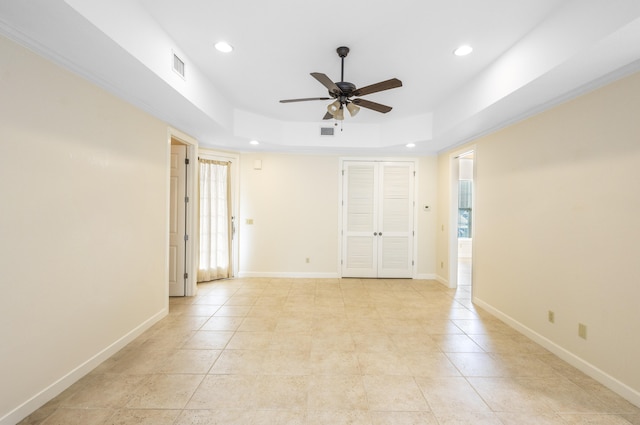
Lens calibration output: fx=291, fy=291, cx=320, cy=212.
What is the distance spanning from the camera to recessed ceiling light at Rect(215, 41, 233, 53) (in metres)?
2.66

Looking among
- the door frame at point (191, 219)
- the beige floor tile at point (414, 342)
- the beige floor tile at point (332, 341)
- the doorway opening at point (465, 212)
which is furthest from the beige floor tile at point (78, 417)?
the doorway opening at point (465, 212)

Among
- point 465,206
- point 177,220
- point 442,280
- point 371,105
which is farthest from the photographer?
point 465,206

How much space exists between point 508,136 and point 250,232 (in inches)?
176

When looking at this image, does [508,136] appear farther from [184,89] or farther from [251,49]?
[184,89]

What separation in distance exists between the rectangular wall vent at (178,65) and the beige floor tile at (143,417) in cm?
276

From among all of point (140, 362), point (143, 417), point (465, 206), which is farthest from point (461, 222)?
point (143, 417)

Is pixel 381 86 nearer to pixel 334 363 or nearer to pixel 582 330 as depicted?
pixel 334 363

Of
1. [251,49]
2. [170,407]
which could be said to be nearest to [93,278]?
[170,407]

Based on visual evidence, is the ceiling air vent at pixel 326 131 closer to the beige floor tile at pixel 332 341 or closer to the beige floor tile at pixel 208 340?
the beige floor tile at pixel 332 341

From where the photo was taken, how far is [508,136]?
11.9 feet

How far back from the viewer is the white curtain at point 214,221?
5.23 metres

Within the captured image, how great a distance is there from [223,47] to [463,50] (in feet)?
7.37

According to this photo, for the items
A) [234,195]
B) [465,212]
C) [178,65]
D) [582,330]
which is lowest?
[582,330]

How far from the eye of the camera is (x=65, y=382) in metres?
2.23
